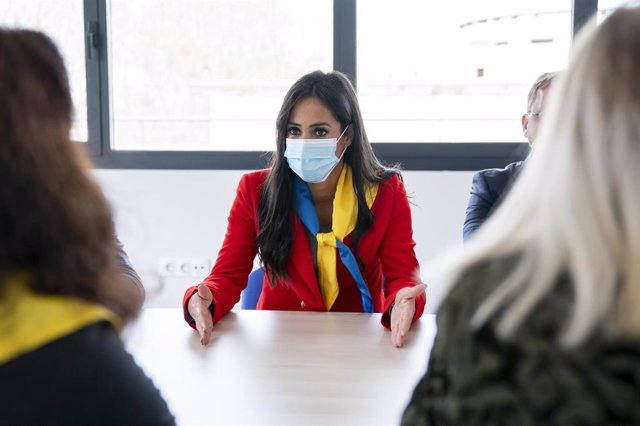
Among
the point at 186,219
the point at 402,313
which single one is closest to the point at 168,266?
the point at 186,219

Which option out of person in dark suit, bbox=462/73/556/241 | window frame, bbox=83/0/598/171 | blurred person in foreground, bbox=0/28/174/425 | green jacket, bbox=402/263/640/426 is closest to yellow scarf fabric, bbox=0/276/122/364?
blurred person in foreground, bbox=0/28/174/425

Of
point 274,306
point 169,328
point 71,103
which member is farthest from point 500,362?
point 274,306

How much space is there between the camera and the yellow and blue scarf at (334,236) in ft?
A: 6.37

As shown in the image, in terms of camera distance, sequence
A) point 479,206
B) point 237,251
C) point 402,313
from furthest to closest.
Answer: point 479,206
point 237,251
point 402,313

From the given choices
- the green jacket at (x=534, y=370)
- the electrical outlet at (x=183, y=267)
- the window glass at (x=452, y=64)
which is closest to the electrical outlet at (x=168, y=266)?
the electrical outlet at (x=183, y=267)

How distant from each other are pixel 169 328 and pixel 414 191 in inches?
69.5

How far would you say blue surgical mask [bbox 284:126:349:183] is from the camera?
6.55 ft

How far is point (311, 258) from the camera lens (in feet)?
6.40

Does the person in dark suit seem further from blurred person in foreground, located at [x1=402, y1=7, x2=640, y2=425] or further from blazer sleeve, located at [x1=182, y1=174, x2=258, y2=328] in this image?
blurred person in foreground, located at [x1=402, y1=7, x2=640, y2=425]

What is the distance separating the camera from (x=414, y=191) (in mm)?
3096

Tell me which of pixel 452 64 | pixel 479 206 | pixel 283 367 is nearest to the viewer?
pixel 283 367

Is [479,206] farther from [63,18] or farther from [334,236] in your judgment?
[63,18]

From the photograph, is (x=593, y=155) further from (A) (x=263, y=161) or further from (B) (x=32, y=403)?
(A) (x=263, y=161)

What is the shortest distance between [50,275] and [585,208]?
1.79ft
